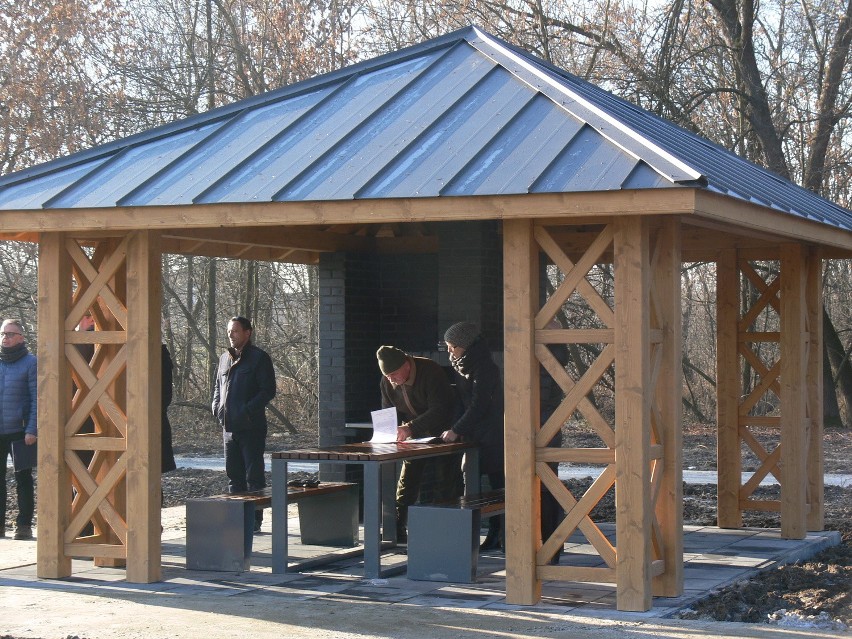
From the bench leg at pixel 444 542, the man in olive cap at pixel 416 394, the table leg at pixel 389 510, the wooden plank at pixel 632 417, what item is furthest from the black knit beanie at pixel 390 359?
the wooden plank at pixel 632 417

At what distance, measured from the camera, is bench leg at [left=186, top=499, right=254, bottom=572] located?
9062 millimetres

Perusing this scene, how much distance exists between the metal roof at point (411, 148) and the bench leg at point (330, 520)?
3.06m

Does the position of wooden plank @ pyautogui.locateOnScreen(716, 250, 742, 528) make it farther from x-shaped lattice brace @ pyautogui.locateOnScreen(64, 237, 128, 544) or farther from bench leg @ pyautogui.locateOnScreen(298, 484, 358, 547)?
x-shaped lattice brace @ pyautogui.locateOnScreen(64, 237, 128, 544)

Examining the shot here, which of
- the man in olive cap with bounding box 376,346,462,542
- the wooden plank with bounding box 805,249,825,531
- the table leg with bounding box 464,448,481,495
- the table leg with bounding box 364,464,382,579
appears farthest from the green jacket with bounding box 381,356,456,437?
the wooden plank with bounding box 805,249,825,531

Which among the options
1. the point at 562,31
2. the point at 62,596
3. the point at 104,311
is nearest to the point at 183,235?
the point at 104,311

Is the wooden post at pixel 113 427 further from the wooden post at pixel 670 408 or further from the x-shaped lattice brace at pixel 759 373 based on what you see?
the x-shaped lattice brace at pixel 759 373

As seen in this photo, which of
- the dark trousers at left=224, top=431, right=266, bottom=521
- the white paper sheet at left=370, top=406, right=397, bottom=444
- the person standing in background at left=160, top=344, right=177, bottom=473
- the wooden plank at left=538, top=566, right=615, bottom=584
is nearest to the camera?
the wooden plank at left=538, top=566, right=615, bottom=584

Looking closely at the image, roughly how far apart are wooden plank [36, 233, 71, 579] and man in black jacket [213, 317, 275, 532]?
5.93 feet

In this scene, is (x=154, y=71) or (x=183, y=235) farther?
(x=154, y=71)

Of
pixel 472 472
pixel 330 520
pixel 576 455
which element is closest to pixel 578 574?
pixel 576 455

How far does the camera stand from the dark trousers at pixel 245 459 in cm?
1056

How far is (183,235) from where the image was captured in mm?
10273

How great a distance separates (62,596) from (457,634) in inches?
111

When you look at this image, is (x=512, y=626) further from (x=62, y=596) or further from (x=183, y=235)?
(x=183, y=235)
